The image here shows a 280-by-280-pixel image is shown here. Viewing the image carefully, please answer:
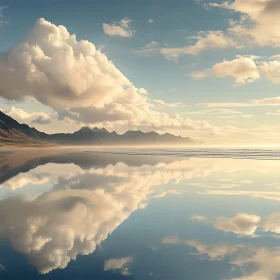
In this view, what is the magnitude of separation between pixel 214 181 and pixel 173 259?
1022 inches

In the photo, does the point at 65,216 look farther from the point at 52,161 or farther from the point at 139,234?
the point at 52,161

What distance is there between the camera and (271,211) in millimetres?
21578

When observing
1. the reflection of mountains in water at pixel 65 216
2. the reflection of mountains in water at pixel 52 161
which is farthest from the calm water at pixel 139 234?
the reflection of mountains in water at pixel 52 161

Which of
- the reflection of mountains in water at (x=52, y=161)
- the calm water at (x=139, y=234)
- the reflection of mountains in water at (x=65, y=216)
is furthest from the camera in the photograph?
the reflection of mountains in water at (x=52, y=161)

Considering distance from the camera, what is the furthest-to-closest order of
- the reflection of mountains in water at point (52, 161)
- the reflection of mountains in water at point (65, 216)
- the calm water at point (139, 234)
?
the reflection of mountains in water at point (52, 161) < the reflection of mountains in water at point (65, 216) < the calm water at point (139, 234)

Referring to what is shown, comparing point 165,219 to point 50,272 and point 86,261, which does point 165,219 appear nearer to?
point 86,261

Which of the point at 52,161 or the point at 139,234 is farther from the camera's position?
the point at 52,161

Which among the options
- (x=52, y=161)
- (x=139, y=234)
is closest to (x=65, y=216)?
(x=139, y=234)

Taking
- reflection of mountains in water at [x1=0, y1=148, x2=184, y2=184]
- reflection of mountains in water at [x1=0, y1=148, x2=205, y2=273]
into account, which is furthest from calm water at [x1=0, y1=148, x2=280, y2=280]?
reflection of mountains in water at [x1=0, y1=148, x2=184, y2=184]

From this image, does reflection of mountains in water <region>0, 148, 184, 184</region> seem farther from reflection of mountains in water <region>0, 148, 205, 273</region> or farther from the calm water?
the calm water

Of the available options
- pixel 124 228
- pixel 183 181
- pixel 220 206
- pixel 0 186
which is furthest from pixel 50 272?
pixel 183 181

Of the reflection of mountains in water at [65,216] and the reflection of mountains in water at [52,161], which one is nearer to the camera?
the reflection of mountains in water at [65,216]

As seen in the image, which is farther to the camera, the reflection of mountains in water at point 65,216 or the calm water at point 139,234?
the reflection of mountains in water at point 65,216

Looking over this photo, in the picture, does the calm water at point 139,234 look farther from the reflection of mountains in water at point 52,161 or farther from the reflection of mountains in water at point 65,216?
the reflection of mountains in water at point 52,161
